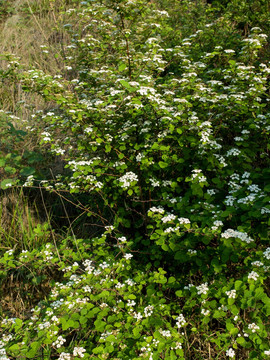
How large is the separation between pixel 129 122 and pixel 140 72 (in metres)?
0.59

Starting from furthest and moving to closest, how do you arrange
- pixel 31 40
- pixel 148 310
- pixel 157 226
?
pixel 31 40, pixel 157 226, pixel 148 310

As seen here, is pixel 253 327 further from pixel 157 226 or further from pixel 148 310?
pixel 157 226

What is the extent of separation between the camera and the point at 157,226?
7.39 feet

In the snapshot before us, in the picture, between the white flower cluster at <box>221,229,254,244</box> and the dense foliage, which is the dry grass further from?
the white flower cluster at <box>221,229,254,244</box>

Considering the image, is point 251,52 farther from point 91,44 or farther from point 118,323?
point 118,323

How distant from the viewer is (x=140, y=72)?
9.29ft

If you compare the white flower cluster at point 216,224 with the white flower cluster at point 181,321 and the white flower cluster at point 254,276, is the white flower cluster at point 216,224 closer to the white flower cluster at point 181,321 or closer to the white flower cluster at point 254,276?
the white flower cluster at point 254,276

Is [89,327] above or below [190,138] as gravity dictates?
below

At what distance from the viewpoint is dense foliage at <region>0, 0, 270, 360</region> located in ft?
6.22

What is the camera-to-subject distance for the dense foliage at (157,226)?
74.7 inches

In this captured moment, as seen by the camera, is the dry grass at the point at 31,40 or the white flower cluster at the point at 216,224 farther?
the dry grass at the point at 31,40

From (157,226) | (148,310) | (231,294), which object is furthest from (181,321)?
(157,226)

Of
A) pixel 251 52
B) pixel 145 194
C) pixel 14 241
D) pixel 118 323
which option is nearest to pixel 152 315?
pixel 118 323

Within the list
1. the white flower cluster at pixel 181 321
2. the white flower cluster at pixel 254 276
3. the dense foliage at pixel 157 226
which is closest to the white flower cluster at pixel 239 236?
the dense foliage at pixel 157 226
